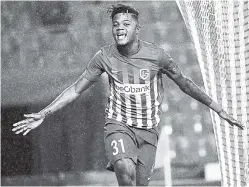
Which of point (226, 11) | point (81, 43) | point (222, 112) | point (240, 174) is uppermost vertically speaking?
point (81, 43)

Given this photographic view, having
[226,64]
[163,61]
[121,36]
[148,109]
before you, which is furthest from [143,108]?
[226,64]

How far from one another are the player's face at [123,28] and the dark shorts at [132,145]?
19.7 inches

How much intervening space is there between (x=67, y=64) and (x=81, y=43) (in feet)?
1.13

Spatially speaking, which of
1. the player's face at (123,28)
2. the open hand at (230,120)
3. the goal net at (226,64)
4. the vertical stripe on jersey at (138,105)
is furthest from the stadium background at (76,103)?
the player's face at (123,28)

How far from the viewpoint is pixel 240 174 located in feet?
17.4

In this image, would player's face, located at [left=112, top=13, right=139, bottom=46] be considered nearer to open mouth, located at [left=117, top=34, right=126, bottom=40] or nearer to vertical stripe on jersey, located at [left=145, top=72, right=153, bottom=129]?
open mouth, located at [left=117, top=34, right=126, bottom=40]

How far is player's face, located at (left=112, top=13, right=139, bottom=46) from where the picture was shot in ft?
14.2

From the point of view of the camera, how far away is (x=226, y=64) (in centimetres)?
527

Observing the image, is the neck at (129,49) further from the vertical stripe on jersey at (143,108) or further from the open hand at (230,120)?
the open hand at (230,120)

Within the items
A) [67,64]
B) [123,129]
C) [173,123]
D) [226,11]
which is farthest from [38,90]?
[123,129]

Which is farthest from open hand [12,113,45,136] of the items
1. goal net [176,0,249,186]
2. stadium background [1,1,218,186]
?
stadium background [1,1,218,186]

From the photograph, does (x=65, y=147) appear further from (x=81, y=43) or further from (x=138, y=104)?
(x=138, y=104)

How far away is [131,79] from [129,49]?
0.18m

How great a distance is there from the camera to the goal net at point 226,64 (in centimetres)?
523
